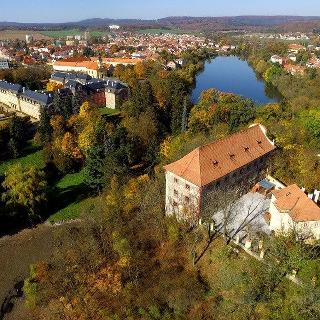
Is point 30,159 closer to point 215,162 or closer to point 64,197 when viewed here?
point 64,197

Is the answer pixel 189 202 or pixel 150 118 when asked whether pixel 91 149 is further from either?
pixel 189 202

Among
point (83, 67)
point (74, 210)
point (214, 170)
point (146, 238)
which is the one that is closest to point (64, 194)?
point (74, 210)

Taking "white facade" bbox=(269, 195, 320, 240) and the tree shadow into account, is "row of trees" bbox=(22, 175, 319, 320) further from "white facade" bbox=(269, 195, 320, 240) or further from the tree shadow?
the tree shadow

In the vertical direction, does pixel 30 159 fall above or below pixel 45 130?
below

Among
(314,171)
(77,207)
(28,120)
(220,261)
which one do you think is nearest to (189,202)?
(220,261)

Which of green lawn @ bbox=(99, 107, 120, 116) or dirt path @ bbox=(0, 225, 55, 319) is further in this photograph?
green lawn @ bbox=(99, 107, 120, 116)

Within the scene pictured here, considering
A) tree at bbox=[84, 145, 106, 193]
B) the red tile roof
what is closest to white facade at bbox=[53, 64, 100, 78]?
the red tile roof

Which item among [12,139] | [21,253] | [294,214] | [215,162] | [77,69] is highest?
[215,162]
